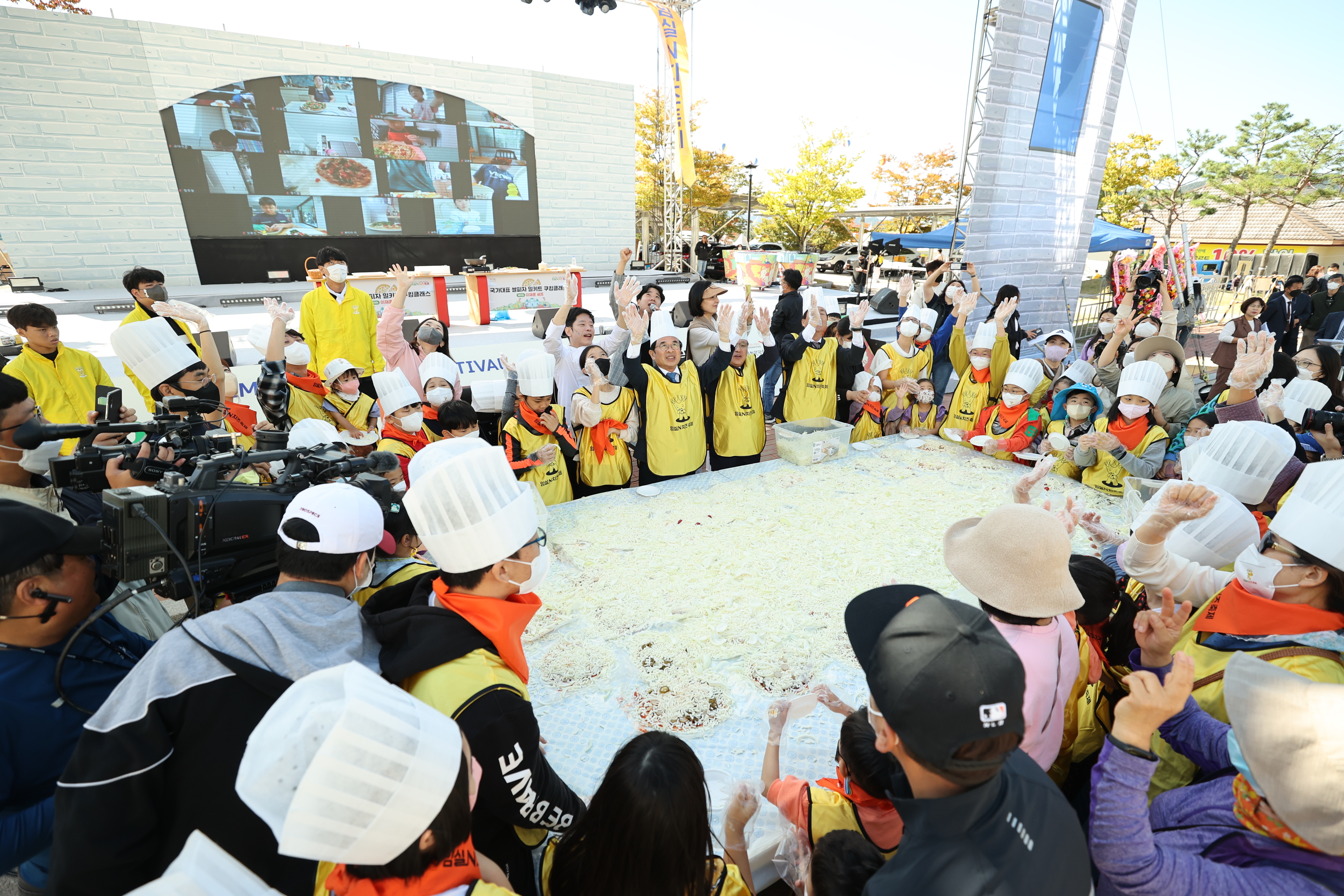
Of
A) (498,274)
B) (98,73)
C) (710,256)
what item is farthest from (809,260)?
(98,73)

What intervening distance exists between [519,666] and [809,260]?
1718 cm

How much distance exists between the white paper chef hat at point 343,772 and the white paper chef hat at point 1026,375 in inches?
151

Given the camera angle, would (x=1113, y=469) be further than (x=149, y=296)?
No

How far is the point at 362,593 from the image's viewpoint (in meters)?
1.65

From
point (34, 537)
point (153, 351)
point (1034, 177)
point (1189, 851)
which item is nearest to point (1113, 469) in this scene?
point (1189, 851)

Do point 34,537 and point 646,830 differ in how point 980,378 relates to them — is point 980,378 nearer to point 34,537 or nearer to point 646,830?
point 646,830

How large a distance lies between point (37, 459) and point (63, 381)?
2.01 metres

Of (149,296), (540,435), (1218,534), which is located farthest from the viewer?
(149,296)

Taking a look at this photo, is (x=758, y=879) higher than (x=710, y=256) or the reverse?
the reverse

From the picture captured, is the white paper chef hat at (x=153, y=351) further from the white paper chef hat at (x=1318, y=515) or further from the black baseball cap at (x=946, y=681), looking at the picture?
the white paper chef hat at (x=1318, y=515)

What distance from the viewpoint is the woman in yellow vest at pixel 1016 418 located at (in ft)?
11.9

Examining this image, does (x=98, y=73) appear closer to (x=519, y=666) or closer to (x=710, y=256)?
(x=710, y=256)

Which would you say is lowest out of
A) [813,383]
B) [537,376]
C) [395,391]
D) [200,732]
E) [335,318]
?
[813,383]

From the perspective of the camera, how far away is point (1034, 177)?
19.9ft
